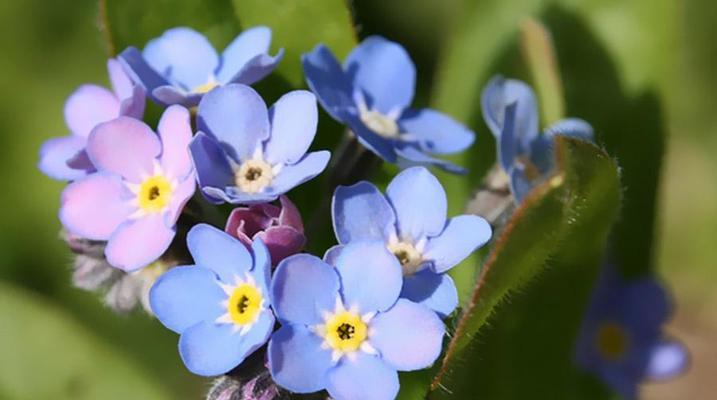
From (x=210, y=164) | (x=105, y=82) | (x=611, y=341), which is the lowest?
(x=105, y=82)

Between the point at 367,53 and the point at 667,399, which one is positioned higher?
the point at 367,53

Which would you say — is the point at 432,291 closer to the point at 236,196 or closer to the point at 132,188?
the point at 236,196

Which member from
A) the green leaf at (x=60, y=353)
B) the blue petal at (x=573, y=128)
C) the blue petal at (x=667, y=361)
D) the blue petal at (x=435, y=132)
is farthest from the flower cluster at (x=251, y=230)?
the blue petal at (x=667, y=361)

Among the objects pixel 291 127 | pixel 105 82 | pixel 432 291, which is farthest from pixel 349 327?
pixel 105 82

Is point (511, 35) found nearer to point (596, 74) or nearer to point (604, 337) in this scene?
point (596, 74)

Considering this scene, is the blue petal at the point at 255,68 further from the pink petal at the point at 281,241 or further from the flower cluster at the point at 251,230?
the pink petal at the point at 281,241

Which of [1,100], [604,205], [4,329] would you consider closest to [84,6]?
[1,100]
